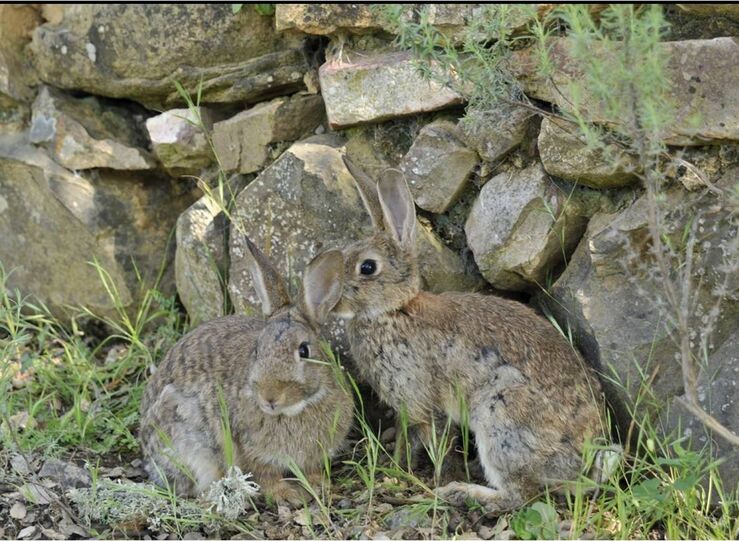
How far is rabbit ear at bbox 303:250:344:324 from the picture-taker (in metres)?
4.73

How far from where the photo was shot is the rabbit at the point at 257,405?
189 inches

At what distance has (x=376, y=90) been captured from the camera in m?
5.32

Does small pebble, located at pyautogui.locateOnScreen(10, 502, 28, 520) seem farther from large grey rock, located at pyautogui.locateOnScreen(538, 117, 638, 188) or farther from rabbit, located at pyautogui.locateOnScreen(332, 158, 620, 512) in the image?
large grey rock, located at pyautogui.locateOnScreen(538, 117, 638, 188)

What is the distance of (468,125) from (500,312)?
86 cm

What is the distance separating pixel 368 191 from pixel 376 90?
59 cm

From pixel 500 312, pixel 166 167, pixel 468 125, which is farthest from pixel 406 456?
pixel 166 167

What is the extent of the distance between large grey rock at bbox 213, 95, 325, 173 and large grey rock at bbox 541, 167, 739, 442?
165cm

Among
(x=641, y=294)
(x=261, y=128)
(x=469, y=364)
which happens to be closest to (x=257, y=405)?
(x=469, y=364)

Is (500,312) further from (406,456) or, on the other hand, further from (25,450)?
(25,450)

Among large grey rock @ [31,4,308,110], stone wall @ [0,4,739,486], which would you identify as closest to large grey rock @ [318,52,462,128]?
stone wall @ [0,4,739,486]

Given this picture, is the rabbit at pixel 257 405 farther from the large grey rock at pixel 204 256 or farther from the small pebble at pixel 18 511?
the large grey rock at pixel 204 256

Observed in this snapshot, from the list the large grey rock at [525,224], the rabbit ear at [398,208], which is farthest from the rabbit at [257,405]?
the large grey rock at [525,224]

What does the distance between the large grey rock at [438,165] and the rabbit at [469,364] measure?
0.32 m

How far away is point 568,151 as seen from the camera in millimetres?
4852
